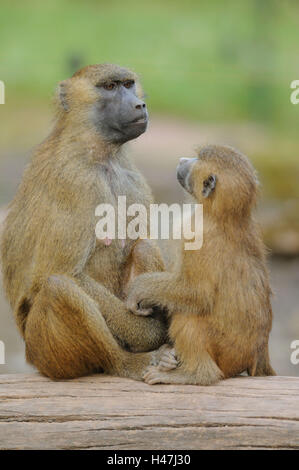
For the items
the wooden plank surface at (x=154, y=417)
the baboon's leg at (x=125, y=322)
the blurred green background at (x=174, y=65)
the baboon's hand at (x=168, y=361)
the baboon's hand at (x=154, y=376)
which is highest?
the blurred green background at (x=174, y=65)

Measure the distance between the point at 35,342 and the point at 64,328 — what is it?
0.78ft

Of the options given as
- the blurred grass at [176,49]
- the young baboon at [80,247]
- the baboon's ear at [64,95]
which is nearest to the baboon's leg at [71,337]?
the young baboon at [80,247]

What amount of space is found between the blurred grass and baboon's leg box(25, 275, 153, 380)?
29.7 ft

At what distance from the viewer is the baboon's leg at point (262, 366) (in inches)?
188

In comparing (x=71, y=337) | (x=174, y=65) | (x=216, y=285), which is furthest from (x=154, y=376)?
(x=174, y=65)

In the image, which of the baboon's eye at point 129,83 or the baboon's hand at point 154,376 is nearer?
the baboon's hand at point 154,376

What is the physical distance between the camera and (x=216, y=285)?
175 inches

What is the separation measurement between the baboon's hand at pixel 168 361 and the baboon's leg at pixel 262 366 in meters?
0.47

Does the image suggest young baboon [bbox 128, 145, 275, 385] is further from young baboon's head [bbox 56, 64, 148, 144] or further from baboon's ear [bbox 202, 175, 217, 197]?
young baboon's head [bbox 56, 64, 148, 144]

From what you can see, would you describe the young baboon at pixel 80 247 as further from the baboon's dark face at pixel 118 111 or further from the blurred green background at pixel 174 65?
the blurred green background at pixel 174 65

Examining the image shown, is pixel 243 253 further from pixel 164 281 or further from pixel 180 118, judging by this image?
pixel 180 118

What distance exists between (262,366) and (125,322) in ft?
Answer: 2.83

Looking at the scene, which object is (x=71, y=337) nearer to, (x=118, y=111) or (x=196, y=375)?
(x=196, y=375)

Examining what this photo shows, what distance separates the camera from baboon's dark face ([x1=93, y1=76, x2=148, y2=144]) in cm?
478
